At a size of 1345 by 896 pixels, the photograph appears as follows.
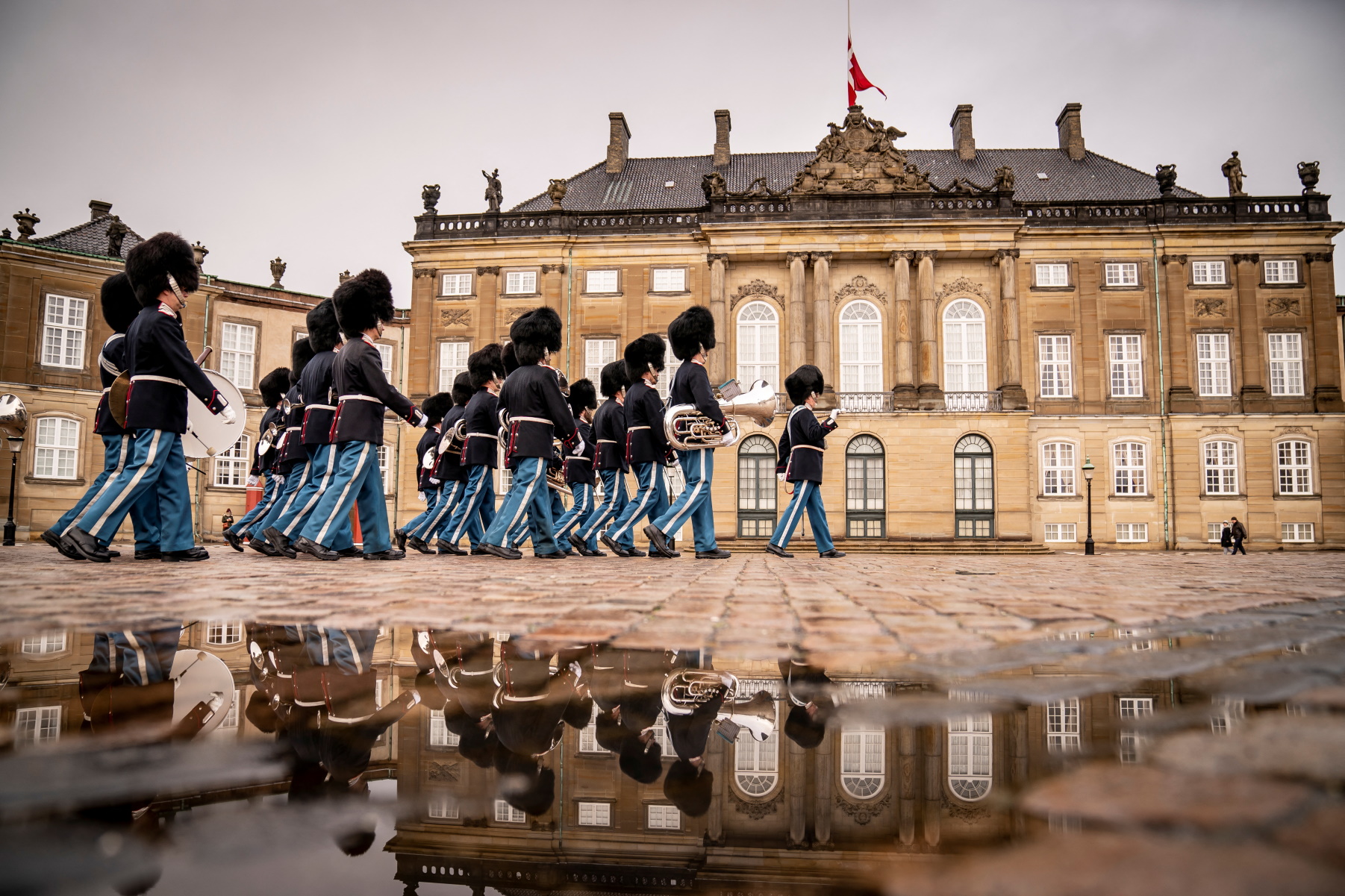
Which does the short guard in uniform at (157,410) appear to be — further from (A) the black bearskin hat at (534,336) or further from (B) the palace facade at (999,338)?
(B) the palace facade at (999,338)

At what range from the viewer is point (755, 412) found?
12.5 metres

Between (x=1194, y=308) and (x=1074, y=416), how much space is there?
244 inches

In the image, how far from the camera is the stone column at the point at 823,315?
1224 inches

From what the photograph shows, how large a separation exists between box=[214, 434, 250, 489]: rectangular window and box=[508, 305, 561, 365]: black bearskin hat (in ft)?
93.5

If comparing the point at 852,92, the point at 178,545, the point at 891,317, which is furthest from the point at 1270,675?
the point at 852,92

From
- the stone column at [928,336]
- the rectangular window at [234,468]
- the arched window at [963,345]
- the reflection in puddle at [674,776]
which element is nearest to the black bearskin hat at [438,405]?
the reflection in puddle at [674,776]

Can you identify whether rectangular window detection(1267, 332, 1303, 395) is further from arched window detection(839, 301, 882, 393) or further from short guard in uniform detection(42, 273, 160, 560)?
short guard in uniform detection(42, 273, 160, 560)

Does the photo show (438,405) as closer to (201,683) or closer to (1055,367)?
(201,683)

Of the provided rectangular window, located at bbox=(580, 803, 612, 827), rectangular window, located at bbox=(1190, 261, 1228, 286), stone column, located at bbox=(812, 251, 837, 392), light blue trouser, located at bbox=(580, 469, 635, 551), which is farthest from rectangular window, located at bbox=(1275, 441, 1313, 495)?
rectangular window, located at bbox=(580, 803, 612, 827)

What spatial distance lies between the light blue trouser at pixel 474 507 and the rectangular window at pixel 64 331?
2806 centimetres

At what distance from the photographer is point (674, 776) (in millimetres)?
1378

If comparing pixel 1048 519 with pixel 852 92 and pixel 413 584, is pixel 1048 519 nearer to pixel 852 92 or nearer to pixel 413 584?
pixel 852 92

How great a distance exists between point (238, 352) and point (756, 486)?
21.8 m

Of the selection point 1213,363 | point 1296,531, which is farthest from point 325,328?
point 1296,531
